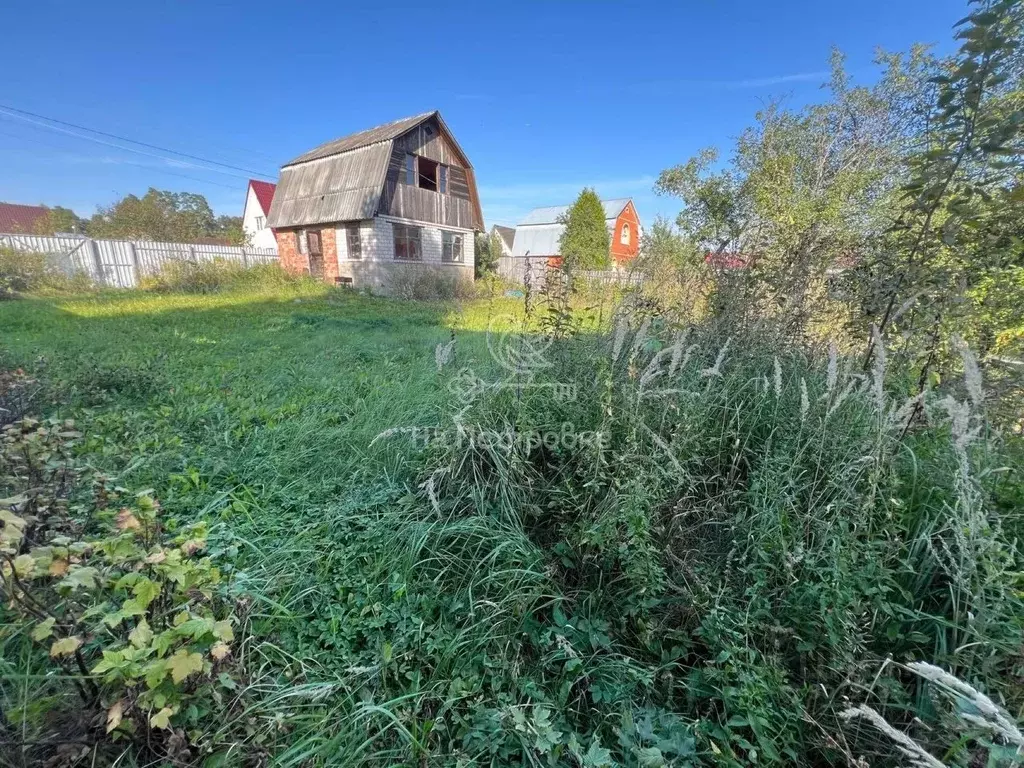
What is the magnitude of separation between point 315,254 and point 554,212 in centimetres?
1699

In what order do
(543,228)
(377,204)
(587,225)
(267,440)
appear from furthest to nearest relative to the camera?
(543,228), (587,225), (377,204), (267,440)

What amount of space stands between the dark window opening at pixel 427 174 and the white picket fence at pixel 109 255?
249 inches

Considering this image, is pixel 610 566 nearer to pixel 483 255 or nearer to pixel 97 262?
pixel 97 262

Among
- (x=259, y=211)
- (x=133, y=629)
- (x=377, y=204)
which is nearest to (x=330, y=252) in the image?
(x=377, y=204)

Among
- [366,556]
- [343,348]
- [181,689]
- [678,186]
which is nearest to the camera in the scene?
[181,689]

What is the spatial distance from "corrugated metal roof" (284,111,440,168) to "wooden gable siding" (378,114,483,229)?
214 mm

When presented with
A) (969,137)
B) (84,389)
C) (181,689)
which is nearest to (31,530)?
(181,689)

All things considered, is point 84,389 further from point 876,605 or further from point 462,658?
point 876,605

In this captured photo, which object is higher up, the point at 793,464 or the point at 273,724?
the point at 793,464

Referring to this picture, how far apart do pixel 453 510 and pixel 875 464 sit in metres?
1.52

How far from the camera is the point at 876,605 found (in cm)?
119

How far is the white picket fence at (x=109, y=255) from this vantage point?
32.4 feet

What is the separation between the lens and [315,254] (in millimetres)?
13641

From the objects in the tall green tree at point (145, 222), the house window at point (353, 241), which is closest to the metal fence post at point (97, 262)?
the house window at point (353, 241)
